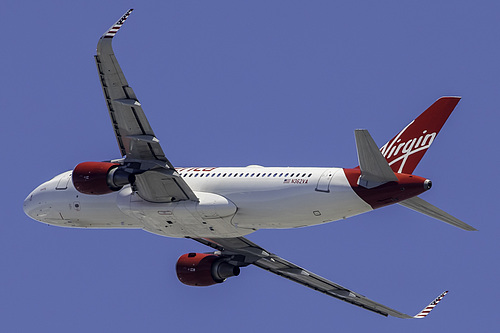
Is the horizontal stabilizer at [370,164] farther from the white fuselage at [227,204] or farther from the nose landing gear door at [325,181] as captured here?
the nose landing gear door at [325,181]

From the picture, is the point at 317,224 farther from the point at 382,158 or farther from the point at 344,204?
the point at 382,158

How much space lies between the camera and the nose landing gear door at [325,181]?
44.9m

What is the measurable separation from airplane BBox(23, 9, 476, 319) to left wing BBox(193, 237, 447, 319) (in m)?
0.88

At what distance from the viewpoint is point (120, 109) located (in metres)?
44.4

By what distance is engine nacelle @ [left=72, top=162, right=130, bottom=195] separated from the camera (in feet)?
152

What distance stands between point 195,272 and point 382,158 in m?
14.5

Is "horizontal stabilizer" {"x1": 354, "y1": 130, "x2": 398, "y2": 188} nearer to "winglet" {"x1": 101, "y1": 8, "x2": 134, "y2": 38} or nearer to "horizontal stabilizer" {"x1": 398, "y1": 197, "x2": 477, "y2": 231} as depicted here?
"horizontal stabilizer" {"x1": 398, "y1": 197, "x2": 477, "y2": 231}

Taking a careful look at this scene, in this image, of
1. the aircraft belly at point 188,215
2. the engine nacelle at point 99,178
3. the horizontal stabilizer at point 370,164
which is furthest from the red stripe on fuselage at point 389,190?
the engine nacelle at point 99,178

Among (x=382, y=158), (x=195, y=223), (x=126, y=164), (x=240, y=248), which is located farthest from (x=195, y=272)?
(x=382, y=158)

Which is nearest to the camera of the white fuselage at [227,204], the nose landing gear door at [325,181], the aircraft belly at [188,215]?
the nose landing gear door at [325,181]

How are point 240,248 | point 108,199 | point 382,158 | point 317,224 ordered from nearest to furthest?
point 382,158
point 317,224
point 108,199
point 240,248

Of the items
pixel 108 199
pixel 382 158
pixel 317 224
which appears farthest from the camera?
pixel 108 199

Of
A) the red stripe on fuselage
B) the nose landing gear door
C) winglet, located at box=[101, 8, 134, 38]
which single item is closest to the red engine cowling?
the nose landing gear door

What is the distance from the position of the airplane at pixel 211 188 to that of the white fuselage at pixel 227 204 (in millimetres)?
44
